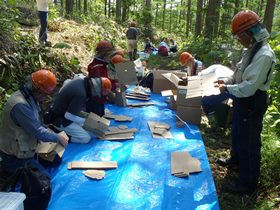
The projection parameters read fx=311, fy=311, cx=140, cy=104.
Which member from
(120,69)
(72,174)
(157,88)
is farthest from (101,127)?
(157,88)

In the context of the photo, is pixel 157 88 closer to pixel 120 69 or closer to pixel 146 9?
pixel 120 69

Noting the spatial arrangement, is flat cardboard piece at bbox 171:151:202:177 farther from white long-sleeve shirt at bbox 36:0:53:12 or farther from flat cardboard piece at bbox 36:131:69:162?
white long-sleeve shirt at bbox 36:0:53:12

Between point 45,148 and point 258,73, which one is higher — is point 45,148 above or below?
below

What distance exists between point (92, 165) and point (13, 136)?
1.14m

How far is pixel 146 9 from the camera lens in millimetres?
22641

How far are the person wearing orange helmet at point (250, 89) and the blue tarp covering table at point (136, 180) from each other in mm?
485

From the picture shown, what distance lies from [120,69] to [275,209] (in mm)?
4163

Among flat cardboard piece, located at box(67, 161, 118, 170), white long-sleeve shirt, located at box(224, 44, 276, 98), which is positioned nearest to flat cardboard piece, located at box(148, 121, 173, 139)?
flat cardboard piece, located at box(67, 161, 118, 170)

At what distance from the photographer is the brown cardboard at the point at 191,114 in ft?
19.3

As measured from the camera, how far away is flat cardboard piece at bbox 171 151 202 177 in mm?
3908

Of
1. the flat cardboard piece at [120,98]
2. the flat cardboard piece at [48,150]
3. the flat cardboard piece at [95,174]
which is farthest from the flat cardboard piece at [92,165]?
the flat cardboard piece at [120,98]

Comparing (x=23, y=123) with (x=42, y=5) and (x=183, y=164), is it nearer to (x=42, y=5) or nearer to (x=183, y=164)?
(x=183, y=164)

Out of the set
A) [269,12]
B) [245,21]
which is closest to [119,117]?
[245,21]

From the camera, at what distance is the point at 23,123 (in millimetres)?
3123
